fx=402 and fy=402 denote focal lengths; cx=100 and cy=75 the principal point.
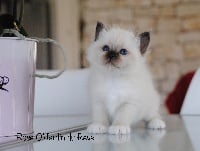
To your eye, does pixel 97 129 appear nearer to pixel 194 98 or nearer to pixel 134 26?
pixel 194 98

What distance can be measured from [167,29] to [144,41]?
2991 millimetres

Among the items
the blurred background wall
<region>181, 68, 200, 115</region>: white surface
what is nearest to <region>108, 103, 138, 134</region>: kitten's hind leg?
<region>181, 68, 200, 115</region>: white surface

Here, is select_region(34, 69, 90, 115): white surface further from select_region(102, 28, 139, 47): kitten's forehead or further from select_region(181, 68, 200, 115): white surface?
select_region(102, 28, 139, 47): kitten's forehead

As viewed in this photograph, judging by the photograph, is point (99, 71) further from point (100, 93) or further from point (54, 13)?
point (54, 13)

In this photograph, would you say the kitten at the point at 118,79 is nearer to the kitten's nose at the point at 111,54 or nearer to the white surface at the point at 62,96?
the kitten's nose at the point at 111,54

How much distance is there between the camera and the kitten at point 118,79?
2.85ft

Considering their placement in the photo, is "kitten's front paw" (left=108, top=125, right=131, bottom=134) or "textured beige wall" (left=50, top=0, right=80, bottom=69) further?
"textured beige wall" (left=50, top=0, right=80, bottom=69)

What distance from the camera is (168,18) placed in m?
3.82

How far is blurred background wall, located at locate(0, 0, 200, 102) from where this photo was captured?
379cm

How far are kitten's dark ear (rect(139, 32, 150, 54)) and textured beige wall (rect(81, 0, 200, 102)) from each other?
2863 mm

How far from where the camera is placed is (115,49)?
34.7 inches

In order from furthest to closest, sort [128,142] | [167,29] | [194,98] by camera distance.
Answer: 1. [167,29]
2. [194,98]
3. [128,142]

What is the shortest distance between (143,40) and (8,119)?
14.3 inches

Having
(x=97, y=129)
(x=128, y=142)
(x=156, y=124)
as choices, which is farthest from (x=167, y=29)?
(x=128, y=142)
